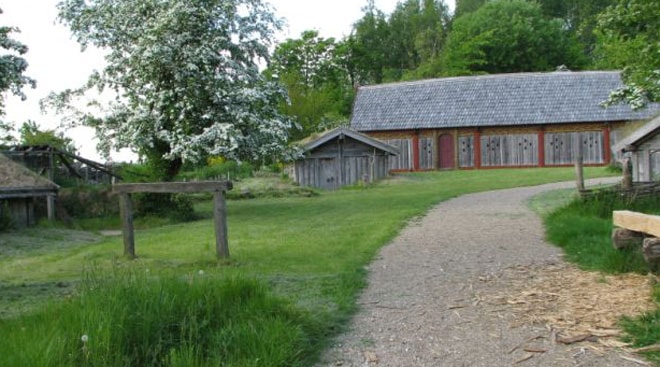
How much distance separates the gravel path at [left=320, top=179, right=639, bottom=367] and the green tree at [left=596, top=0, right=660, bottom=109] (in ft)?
10.9

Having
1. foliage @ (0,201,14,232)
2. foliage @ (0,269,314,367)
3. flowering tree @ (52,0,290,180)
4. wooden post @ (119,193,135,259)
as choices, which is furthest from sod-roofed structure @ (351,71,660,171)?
foliage @ (0,269,314,367)

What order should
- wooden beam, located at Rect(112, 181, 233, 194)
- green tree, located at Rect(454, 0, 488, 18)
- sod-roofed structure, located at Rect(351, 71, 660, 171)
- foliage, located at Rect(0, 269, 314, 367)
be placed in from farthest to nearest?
1. green tree, located at Rect(454, 0, 488, 18)
2. sod-roofed structure, located at Rect(351, 71, 660, 171)
3. wooden beam, located at Rect(112, 181, 233, 194)
4. foliage, located at Rect(0, 269, 314, 367)

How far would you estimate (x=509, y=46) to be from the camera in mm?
63469

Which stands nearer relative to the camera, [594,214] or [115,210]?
[594,214]

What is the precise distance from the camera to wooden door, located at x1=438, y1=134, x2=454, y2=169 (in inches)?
1753

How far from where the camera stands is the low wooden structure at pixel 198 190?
11.2m

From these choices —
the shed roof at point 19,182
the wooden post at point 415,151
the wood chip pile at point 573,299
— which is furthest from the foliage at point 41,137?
the wood chip pile at point 573,299

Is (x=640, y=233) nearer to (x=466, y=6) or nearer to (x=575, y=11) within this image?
(x=575, y=11)

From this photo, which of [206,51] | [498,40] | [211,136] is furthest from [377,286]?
[498,40]

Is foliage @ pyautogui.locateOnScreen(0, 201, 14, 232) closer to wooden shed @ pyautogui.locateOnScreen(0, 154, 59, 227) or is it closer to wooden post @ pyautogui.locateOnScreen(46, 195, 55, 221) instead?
wooden shed @ pyautogui.locateOnScreen(0, 154, 59, 227)

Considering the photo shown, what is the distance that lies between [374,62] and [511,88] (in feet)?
106

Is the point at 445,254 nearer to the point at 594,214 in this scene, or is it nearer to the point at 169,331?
the point at 594,214

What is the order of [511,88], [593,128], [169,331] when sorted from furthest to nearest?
1. [511,88]
2. [593,128]
3. [169,331]

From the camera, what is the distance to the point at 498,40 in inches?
2491
